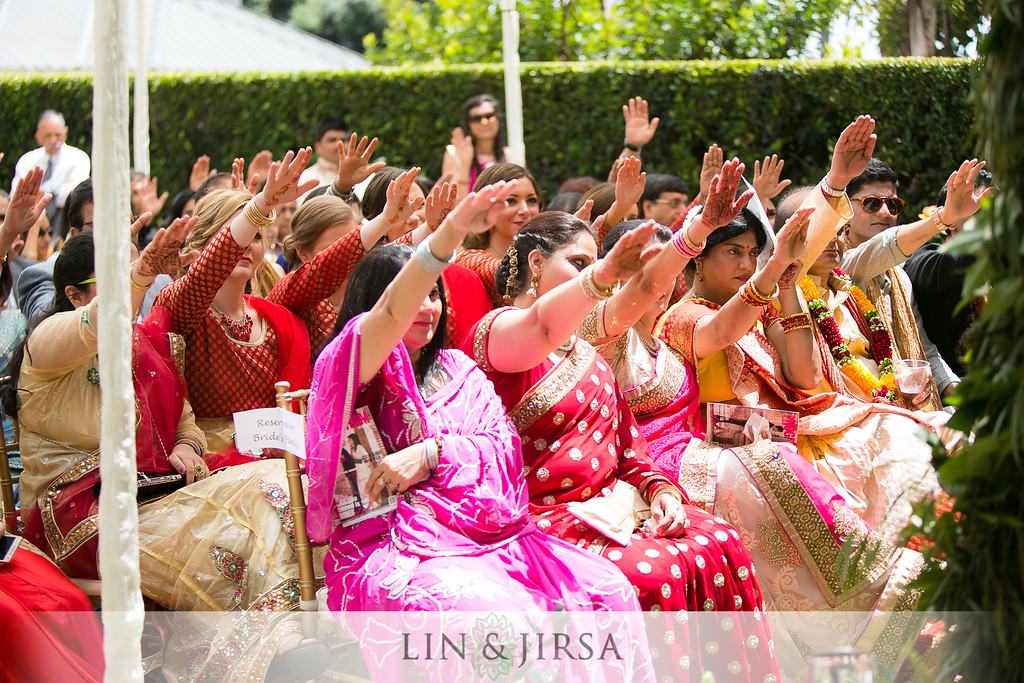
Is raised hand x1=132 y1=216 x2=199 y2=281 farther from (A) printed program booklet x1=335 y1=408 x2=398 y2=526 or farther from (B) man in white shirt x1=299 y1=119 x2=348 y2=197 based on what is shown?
(B) man in white shirt x1=299 y1=119 x2=348 y2=197

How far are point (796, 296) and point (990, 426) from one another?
1821mm

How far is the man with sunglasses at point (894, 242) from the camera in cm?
421

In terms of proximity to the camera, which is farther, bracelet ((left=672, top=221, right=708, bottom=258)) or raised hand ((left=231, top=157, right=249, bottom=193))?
raised hand ((left=231, top=157, right=249, bottom=193))

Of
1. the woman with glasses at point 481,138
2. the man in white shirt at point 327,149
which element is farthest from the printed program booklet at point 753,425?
the man in white shirt at point 327,149

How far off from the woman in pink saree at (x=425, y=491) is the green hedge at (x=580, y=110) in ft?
20.4

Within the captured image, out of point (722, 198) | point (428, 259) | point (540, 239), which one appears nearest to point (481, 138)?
point (540, 239)

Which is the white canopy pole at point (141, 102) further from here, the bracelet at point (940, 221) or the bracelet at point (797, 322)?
the bracelet at point (940, 221)

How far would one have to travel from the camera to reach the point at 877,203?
456 cm

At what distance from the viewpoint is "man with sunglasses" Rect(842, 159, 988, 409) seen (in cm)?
421

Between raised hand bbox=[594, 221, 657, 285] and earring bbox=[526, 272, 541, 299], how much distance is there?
0.62 meters

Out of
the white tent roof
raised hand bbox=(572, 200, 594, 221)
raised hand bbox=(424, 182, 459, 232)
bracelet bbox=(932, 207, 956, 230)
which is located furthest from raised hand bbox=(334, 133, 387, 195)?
the white tent roof

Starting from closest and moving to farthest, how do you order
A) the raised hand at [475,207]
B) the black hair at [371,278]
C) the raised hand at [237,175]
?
1. the raised hand at [475,207]
2. the black hair at [371,278]
3. the raised hand at [237,175]

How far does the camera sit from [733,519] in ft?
10.5

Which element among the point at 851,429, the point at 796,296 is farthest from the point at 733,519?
the point at 796,296
